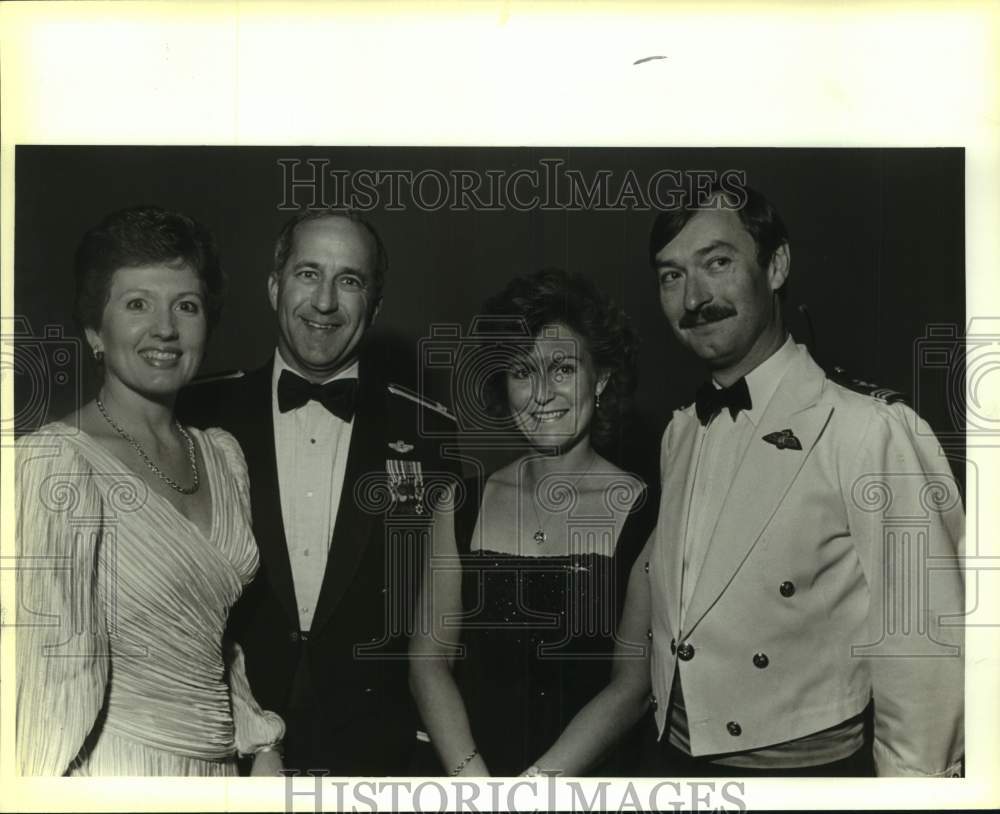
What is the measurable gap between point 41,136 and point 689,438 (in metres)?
2.57

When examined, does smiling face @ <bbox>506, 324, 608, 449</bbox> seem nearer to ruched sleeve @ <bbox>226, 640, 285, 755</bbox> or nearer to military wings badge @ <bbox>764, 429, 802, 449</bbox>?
military wings badge @ <bbox>764, 429, 802, 449</bbox>

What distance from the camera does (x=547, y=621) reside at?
398 cm

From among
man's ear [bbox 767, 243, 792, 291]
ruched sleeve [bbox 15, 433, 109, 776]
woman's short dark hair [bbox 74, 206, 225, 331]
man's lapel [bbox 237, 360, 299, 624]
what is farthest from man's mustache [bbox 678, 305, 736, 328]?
ruched sleeve [bbox 15, 433, 109, 776]

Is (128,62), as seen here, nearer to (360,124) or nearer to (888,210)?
(360,124)

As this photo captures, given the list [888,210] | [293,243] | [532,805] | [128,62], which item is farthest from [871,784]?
[128,62]

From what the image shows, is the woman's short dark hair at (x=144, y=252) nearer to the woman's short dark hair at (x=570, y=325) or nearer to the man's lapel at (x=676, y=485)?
the woman's short dark hair at (x=570, y=325)

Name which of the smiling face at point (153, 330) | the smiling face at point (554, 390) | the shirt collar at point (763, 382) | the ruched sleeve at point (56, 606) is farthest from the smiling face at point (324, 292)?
the shirt collar at point (763, 382)

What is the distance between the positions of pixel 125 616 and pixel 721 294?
238cm

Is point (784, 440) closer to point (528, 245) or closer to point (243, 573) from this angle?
point (528, 245)

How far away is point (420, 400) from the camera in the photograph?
4000 mm

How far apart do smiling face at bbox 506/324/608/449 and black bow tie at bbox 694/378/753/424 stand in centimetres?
38

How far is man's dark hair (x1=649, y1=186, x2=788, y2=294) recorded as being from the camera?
13.1 ft

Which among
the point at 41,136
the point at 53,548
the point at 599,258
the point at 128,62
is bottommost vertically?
the point at 53,548

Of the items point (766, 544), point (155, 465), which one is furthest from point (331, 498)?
point (766, 544)
